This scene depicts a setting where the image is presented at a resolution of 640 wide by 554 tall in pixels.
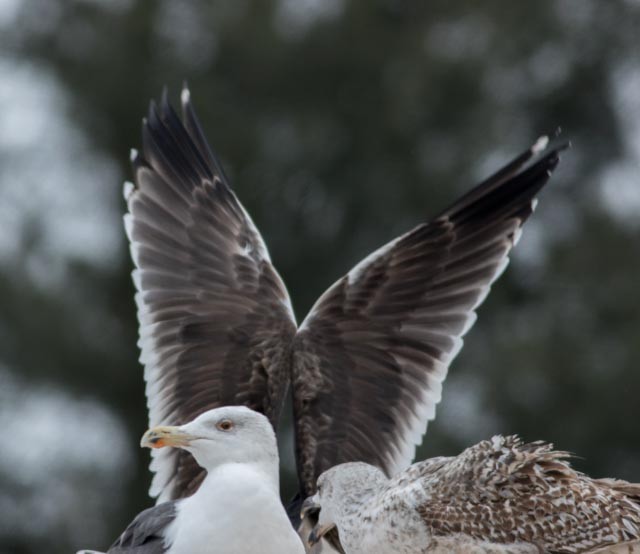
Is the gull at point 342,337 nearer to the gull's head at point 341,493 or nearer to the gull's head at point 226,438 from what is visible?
the gull's head at point 341,493

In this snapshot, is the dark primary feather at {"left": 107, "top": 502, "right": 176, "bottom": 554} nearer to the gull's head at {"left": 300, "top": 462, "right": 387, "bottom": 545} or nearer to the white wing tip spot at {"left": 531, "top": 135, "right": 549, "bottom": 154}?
the gull's head at {"left": 300, "top": 462, "right": 387, "bottom": 545}

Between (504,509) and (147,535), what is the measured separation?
3.15 ft

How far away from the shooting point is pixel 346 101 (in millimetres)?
13070

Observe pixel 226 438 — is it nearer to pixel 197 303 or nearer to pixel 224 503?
pixel 224 503

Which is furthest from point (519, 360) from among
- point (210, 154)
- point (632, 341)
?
point (210, 154)

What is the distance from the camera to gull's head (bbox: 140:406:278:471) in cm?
466

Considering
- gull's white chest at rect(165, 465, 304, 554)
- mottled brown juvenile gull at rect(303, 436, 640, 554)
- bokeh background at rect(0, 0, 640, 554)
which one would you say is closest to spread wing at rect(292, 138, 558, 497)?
mottled brown juvenile gull at rect(303, 436, 640, 554)

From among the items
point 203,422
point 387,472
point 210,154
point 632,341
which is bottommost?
point 632,341

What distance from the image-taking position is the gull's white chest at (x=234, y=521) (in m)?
4.43

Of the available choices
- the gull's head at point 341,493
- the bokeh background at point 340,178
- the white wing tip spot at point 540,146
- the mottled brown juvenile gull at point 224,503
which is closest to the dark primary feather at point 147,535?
the mottled brown juvenile gull at point 224,503

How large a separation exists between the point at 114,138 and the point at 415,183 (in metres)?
2.35

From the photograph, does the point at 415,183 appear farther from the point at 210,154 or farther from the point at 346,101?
the point at 210,154

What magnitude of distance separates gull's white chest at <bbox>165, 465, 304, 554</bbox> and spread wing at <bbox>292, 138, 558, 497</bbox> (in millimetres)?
1011

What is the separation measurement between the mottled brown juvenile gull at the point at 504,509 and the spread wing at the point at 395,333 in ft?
2.60
